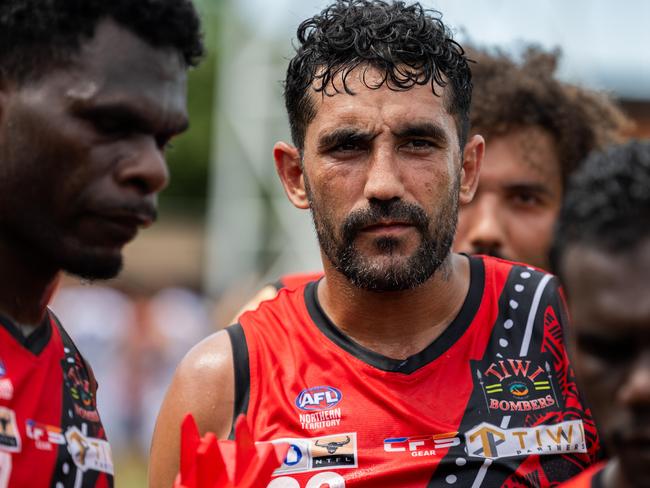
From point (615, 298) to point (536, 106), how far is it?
3.15 meters

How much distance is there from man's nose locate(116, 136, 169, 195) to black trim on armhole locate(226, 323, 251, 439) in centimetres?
79

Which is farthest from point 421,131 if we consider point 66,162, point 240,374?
point 66,162

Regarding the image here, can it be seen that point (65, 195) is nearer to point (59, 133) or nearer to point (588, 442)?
point (59, 133)

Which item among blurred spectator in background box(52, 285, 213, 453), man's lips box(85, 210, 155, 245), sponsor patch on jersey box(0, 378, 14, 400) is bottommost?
sponsor patch on jersey box(0, 378, 14, 400)

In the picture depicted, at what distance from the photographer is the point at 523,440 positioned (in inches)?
128

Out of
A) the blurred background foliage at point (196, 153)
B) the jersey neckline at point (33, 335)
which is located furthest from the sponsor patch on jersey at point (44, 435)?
the blurred background foliage at point (196, 153)

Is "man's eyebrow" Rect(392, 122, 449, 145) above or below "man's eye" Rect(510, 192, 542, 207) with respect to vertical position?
below

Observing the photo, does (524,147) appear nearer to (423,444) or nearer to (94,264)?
(423,444)

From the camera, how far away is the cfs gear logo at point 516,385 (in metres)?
3.33

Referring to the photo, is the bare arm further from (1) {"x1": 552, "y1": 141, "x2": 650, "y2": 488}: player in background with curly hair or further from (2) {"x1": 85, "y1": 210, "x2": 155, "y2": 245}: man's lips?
(1) {"x1": 552, "y1": 141, "x2": 650, "y2": 488}: player in background with curly hair

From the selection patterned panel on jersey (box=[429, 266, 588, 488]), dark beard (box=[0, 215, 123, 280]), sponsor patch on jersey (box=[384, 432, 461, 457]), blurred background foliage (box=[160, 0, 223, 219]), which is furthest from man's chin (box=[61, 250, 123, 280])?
blurred background foliage (box=[160, 0, 223, 219])

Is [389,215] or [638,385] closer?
[638,385]

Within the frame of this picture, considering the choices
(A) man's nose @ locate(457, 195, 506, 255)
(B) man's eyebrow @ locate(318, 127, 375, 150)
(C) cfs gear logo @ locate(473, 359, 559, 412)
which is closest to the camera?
(C) cfs gear logo @ locate(473, 359, 559, 412)

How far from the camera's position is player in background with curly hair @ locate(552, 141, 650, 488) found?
2287 millimetres
